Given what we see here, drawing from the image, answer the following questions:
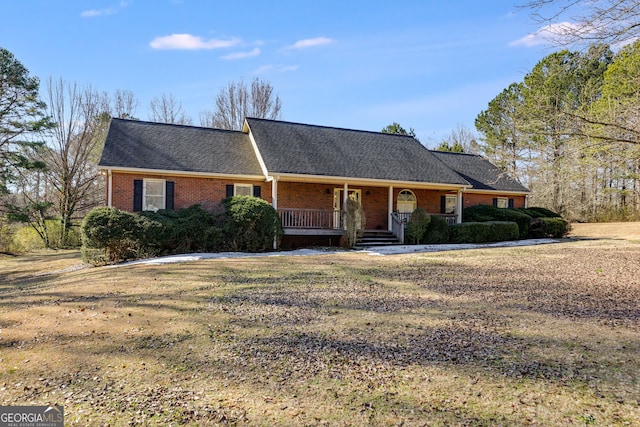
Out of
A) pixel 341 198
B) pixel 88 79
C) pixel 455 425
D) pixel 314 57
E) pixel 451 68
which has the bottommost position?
pixel 455 425

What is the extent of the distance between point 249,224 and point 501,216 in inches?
508

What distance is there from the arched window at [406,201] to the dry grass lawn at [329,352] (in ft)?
38.9

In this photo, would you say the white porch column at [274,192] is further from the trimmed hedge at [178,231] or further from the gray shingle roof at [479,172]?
the gray shingle roof at [479,172]

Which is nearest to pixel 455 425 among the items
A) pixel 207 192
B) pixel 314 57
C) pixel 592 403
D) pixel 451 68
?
pixel 592 403

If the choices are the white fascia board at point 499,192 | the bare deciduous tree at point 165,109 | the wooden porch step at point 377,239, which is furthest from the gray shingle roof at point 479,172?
the bare deciduous tree at point 165,109

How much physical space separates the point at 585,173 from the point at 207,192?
13203 mm

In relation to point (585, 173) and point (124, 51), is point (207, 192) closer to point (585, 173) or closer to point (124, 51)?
point (124, 51)

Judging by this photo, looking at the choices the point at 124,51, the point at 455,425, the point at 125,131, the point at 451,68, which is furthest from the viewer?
the point at 124,51

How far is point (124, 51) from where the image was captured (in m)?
18.6

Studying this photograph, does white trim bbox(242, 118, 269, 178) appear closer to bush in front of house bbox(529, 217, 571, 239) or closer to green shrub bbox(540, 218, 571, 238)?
bush in front of house bbox(529, 217, 571, 239)

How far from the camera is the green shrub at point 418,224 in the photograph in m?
16.7

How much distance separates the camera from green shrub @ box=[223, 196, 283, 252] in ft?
45.5

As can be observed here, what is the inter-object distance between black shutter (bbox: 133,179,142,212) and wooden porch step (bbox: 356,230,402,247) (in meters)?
8.99

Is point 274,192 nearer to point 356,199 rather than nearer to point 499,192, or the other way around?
point 356,199
